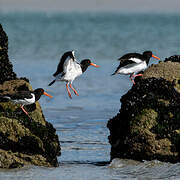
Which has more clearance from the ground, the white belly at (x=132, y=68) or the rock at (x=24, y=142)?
the white belly at (x=132, y=68)

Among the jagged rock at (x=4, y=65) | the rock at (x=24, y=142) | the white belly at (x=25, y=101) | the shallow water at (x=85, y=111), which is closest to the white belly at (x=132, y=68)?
the shallow water at (x=85, y=111)

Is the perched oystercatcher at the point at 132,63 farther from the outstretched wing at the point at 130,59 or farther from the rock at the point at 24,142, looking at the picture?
the rock at the point at 24,142

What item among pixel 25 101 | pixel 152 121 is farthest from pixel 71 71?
pixel 152 121

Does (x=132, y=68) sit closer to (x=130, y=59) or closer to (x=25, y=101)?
(x=130, y=59)

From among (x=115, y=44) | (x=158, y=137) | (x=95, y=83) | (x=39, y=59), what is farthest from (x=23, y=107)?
(x=115, y=44)

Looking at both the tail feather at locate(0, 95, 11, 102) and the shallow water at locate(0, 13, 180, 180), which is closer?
the shallow water at locate(0, 13, 180, 180)

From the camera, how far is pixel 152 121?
9.34 metres

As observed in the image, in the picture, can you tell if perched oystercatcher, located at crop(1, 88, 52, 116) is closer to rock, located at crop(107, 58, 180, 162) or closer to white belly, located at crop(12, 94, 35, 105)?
white belly, located at crop(12, 94, 35, 105)

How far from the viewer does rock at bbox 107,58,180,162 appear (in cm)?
924

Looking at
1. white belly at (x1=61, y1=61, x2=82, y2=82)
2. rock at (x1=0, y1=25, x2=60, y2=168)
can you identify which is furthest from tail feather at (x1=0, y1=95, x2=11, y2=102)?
white belly at (x1=61, y1=61, x2=82, y2=82)

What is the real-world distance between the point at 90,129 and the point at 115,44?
2391cm

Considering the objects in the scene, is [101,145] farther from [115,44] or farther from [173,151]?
[115,44]

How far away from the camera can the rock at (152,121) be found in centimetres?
924

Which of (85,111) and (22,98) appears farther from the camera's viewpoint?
(85,111)
